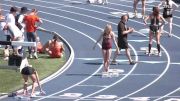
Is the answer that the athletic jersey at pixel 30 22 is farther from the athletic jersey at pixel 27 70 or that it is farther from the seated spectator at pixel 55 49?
the athletic jersey at pixel 27 70

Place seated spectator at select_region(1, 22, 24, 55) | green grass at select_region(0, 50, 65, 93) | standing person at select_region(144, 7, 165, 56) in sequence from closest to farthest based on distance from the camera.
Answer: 1. green grass at select_region(0, 50, 65, 93)
2. seated spectator at select_region(1, 22, 24, 55)
3. standing person at select_region(144, 7, 165, 56)

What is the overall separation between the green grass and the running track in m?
0.52

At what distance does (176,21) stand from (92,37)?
18.2ft

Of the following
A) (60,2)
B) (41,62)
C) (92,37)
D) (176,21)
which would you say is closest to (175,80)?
(41,62)

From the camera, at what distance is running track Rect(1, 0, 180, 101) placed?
885 inches

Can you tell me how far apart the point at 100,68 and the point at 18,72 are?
275cm

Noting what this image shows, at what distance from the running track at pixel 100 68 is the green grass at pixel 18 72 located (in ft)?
1.69

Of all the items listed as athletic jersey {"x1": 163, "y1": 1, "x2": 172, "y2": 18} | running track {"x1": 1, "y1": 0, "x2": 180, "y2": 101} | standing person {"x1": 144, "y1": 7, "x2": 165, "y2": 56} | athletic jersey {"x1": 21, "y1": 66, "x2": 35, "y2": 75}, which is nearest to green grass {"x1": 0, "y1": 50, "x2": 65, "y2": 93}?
running track {"x1": 1, "y1": 0, "x2": 180, "y2": 101}

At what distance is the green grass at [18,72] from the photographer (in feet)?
77.0

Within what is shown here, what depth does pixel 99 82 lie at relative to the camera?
24062 mm

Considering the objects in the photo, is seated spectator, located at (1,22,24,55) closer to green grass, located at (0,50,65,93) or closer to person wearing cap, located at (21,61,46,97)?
green grass, located at (0,50,65,93)

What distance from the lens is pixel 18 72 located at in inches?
1003

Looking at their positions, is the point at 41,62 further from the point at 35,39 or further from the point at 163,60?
the point at 163,60

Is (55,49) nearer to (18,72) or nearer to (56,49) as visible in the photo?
(56,49)
